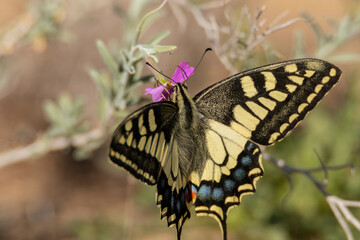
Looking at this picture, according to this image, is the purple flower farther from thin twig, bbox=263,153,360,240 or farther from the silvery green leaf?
thin twig, bbox=263,153,360,240

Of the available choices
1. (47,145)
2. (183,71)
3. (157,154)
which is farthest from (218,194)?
(47,145)

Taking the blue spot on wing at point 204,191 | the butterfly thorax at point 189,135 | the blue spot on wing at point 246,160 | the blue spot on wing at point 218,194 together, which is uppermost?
the butterfly thorax at point 189,135

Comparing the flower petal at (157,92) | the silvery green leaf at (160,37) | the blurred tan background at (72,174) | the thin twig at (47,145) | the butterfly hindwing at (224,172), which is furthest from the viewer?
the blurred tan background at (72,174)

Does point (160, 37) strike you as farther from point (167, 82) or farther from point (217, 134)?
point (217, 134)

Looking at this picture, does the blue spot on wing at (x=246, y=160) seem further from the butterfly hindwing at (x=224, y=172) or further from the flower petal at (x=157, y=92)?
the flower petal at (x=157, y=92)

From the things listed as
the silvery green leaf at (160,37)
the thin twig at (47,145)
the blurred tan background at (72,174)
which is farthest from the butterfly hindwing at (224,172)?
the blurred tan background at (72,174)

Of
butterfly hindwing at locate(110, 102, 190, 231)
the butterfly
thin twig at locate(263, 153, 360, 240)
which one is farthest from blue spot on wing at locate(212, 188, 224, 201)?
thin twig at locate(263, 153, 360, 240)
